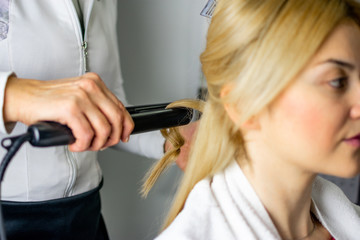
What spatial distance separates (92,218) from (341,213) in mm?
560

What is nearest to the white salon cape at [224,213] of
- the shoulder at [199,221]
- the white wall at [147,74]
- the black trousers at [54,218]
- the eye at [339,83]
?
the shoulder at [199,221]

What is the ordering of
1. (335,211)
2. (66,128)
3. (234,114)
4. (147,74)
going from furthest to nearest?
1. (147,74)
2. (335,211)
3. (234,114)
4. (66,128)

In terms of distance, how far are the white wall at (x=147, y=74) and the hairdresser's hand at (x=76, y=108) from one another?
0.68 meters

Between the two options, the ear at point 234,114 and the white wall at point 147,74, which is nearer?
the ear at point 234,114

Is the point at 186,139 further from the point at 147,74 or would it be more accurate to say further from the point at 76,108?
the point at 147,74

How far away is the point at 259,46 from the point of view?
654 millimetres

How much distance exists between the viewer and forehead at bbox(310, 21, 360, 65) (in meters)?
0.63

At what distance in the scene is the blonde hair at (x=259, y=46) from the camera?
2.08ft

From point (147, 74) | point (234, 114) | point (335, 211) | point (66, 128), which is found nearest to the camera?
point (66, 128)

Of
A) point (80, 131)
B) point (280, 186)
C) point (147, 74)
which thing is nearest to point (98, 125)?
point (80, 131)

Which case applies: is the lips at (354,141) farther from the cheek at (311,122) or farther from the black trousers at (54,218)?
the black trousers at (54,218)

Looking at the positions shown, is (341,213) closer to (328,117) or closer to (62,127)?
(328,117)

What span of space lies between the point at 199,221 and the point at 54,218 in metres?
0.39

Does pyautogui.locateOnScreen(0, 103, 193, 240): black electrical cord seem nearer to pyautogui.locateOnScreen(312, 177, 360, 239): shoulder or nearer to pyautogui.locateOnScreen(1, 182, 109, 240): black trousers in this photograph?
pyautogui.locateOnScreen(1, 182, 109, 240): black trousers
